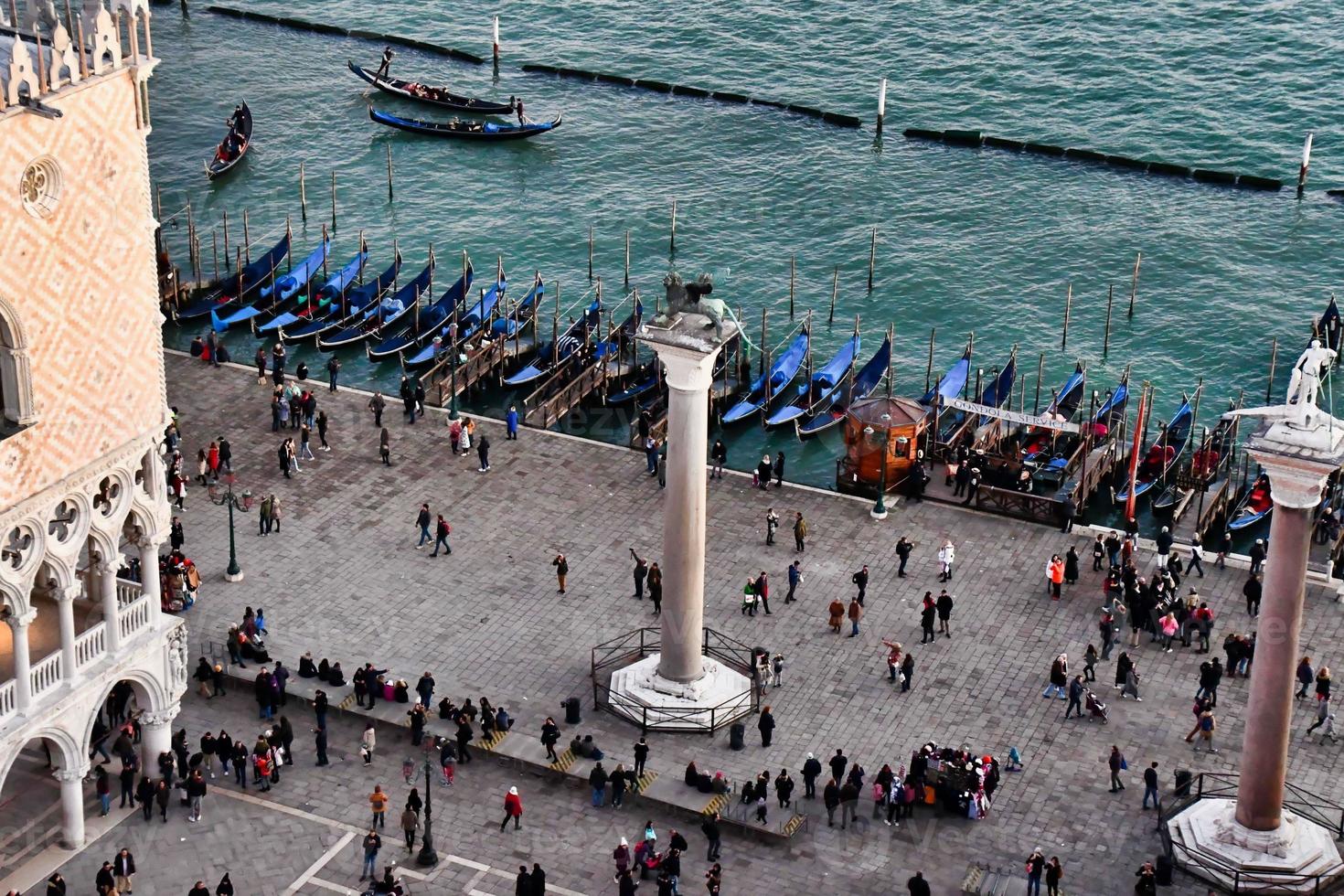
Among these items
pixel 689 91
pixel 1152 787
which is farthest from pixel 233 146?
pixel 1152 787

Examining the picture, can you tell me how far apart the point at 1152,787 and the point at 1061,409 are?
2985 cm

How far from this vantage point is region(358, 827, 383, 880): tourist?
63.0 m

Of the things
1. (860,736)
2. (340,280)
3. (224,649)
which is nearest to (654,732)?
(860,736)

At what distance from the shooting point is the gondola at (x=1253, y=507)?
84875mm

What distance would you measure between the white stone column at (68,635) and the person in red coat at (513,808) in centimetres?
1164

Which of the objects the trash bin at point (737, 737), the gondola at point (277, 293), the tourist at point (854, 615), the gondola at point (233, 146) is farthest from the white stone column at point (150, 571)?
the gondola at point (233, 146)

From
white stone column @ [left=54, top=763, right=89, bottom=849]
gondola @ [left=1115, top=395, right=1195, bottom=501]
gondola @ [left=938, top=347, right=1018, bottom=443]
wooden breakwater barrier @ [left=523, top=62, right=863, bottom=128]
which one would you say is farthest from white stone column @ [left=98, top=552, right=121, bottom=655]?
wooden breakwater barrier @ [left=523, top=62, right=863, bottom=128]

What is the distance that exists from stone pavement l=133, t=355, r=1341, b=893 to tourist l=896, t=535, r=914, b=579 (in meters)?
0.47

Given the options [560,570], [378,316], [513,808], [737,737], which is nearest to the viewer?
[513,808]

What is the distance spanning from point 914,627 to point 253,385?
1127 inches

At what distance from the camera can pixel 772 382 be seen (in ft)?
312

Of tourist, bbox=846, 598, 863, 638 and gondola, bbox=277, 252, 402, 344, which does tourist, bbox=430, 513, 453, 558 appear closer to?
tourist, bbox=846, 598, 863, 638

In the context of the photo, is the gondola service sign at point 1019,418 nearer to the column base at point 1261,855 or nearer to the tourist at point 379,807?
the column base at point 1261,855

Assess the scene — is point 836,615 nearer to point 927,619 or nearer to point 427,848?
point 927,619
